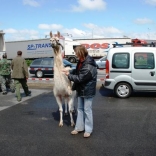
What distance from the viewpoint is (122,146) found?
4.99 metres

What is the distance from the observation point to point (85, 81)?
5332 millimetres

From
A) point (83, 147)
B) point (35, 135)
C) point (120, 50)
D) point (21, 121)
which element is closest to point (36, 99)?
point (21, 121)

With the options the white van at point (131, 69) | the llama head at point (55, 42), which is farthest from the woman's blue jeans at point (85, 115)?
the white van at point (131, 69)

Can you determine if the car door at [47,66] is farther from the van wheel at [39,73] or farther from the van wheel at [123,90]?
the van wheel at [123,90]

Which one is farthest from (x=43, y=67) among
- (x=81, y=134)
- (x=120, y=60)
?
(x=81, y=134)

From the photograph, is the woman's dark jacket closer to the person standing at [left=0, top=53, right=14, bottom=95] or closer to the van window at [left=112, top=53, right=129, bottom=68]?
the van window at [left=112, top=53, right=129, bottom=68]

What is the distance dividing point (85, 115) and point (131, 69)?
4.59m

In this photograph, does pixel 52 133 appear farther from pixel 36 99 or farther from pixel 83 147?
pixel 36 99

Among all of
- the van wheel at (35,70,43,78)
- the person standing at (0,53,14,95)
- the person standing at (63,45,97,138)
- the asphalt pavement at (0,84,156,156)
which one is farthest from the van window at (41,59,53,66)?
the person standing at (63,45,97,138)

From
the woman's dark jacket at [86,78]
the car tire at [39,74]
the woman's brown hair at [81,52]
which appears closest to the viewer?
the woman's dark jacket at [86,78]

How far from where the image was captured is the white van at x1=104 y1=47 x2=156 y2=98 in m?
9.63

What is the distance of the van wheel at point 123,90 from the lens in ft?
32.4

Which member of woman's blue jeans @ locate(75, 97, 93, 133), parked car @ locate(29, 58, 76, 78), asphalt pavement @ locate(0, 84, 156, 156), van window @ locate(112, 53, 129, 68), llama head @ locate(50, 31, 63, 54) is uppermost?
llama head @ locate(50, 31, 63, 54)

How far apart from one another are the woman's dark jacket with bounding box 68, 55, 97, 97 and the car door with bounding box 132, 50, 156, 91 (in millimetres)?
4633
